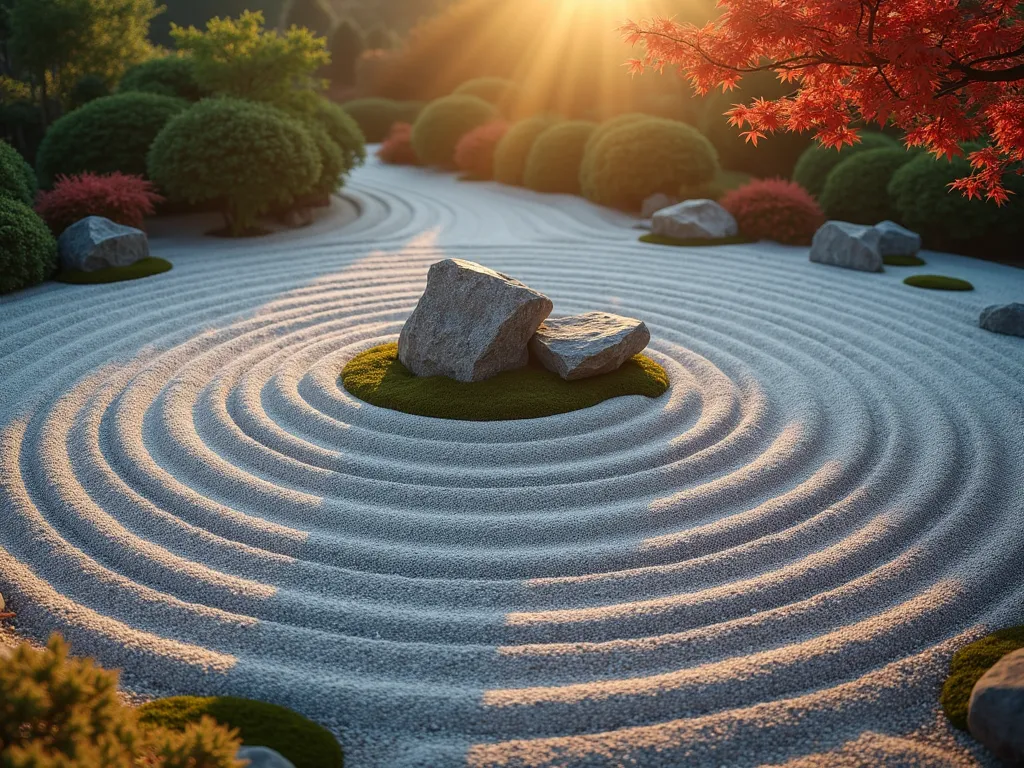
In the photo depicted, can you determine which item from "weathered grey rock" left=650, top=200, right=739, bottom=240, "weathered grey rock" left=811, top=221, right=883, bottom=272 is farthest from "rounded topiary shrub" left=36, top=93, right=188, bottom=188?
"weathered grey rock" left=811, top=221, right=883, bottom=272

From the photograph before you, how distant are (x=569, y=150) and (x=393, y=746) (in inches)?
985

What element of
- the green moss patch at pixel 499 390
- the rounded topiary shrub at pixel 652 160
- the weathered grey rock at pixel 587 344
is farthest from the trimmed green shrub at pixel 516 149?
the green moss patch at pixel 499 390

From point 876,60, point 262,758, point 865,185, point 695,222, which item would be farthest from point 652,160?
point 262,758

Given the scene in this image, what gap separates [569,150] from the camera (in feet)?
90.5

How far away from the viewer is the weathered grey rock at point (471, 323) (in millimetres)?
10125

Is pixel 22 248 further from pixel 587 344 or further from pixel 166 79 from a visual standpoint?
pixel 166 79

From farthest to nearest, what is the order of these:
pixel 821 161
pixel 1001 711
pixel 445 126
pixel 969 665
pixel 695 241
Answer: pixel 445 126, pixel 821 161, pixel 695 241, pixel 969 665, pixel 1001 711

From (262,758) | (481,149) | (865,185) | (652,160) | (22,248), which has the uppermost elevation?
(481,149)

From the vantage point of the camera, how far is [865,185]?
2064 centimetres

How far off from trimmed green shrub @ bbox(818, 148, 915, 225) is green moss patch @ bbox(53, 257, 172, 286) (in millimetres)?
17008

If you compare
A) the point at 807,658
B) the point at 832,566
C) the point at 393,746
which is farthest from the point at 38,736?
the point at 832,566

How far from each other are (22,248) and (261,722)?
12735 mm

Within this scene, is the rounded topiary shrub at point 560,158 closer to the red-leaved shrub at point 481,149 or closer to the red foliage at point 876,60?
the red-leaved shrub at point 481,149

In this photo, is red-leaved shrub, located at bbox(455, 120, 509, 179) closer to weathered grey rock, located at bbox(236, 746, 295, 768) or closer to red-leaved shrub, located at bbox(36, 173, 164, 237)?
red-leaved shrub, located at bbox(36, 173, 164, 237)
